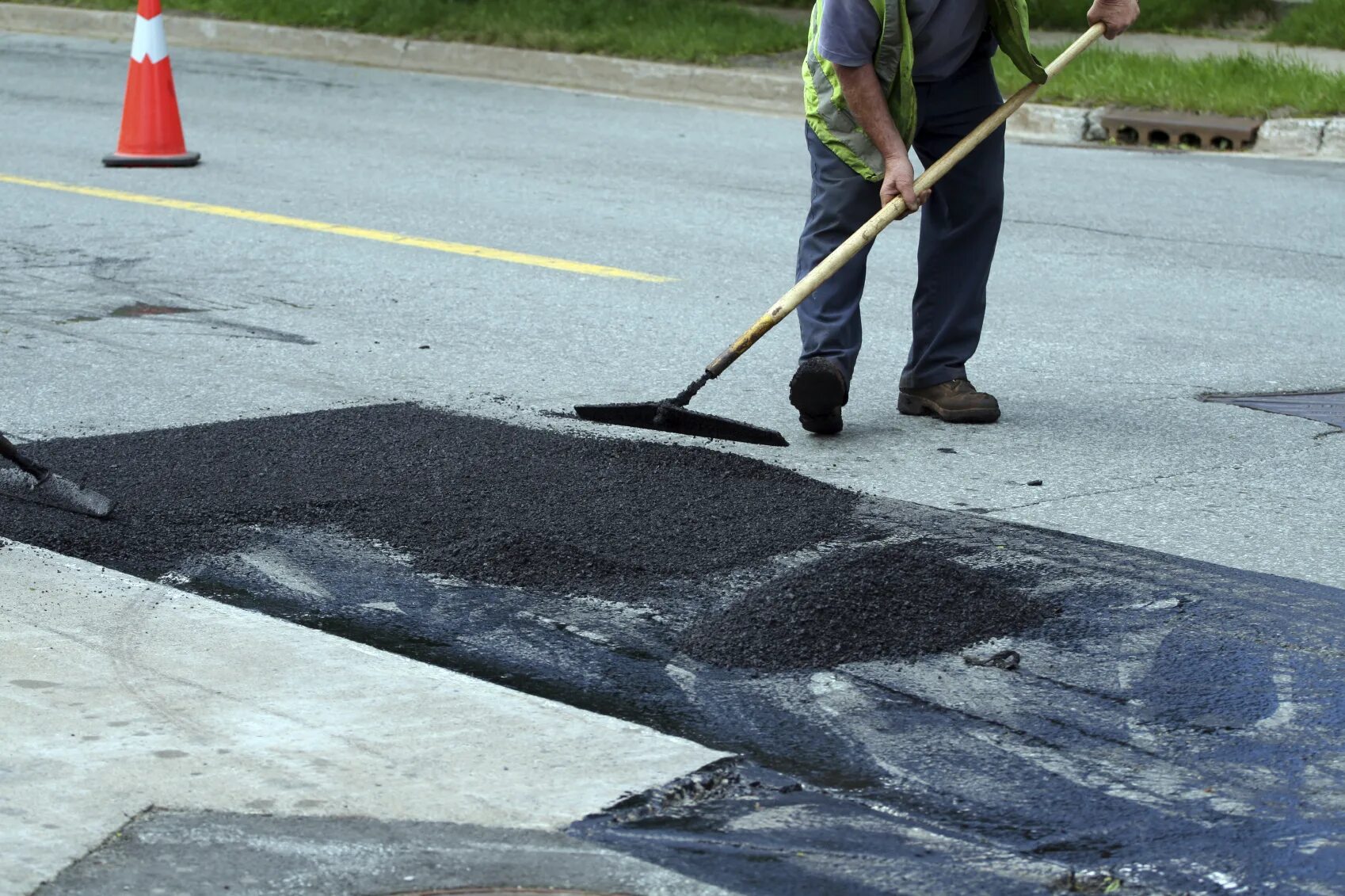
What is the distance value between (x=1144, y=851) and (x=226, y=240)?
19.9ft

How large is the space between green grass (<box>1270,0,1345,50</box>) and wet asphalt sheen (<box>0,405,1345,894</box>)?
10.4m

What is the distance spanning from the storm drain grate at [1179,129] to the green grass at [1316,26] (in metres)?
2.87

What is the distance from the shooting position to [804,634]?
11.5 ft

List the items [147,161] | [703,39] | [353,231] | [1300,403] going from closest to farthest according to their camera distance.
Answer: [1300,403], [353,231], [147,161], [703,39]

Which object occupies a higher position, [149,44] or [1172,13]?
[1172,13]

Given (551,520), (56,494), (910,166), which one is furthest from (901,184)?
(56,494)

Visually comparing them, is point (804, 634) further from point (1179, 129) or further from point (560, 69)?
point (560, 69)

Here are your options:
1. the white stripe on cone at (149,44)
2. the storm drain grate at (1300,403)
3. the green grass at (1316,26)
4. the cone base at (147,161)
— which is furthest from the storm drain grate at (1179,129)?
the storm drain grate at (1300,403)

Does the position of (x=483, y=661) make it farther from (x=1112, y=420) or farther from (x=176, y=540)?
(x=1112, y=420)

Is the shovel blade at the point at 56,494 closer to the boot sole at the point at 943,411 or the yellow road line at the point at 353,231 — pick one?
the boot sole at the point at 943,411

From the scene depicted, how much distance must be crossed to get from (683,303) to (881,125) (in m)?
2.05

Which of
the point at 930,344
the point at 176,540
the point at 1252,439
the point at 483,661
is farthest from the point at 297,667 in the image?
the point at 1252,439

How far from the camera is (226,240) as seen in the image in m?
8.00

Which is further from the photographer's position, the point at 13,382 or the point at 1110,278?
the point at 1110,278
